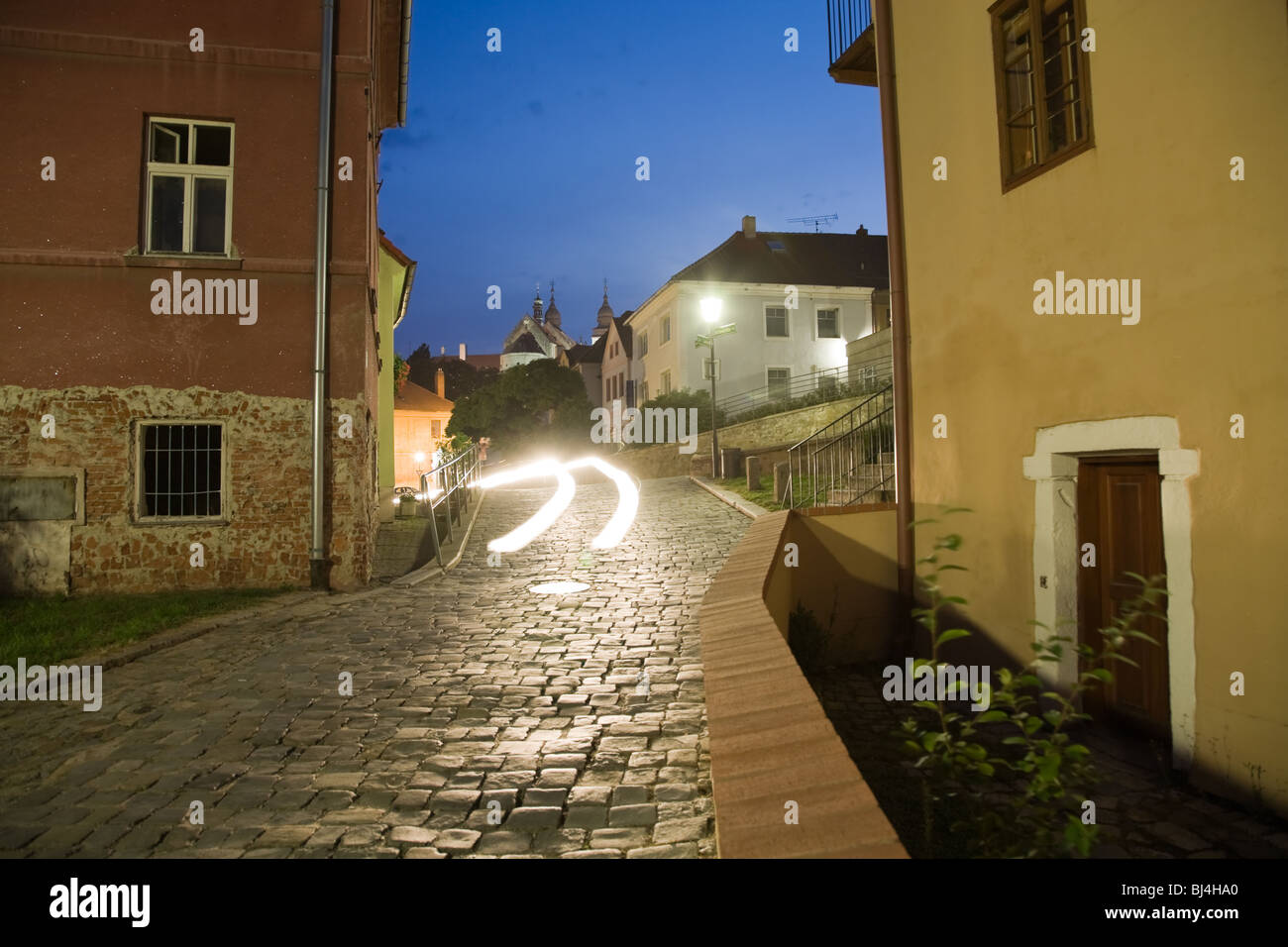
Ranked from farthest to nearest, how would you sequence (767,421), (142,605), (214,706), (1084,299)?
(767,421) < (142,605) < (1084,299) < (214,706)

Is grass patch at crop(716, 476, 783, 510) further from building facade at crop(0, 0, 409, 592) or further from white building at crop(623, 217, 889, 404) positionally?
white building at crop(623, 217, 889, 404)

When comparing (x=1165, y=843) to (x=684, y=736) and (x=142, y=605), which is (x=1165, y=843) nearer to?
(x=684, y=736)

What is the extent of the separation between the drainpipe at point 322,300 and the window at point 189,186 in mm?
1194

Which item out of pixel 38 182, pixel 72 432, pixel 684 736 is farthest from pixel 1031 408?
pixel 38 182

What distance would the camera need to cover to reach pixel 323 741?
4500 mm

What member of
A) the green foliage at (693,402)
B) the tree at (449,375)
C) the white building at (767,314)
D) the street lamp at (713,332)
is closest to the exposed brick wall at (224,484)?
the street lamp at (713,332)

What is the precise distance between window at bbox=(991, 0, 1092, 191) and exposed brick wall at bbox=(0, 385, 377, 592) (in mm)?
7942

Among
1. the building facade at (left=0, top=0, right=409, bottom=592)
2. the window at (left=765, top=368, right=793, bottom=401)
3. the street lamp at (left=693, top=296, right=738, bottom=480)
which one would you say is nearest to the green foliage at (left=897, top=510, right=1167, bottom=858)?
the building facade at (left=0, top=0, right=409, bottom=592)

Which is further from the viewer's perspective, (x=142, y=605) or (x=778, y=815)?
(x=142, y=605)

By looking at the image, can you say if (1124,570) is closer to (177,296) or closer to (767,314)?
(177,296)

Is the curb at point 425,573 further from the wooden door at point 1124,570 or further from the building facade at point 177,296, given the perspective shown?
the wooden door at point 1124,570

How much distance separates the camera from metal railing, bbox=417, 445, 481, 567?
1237 cm

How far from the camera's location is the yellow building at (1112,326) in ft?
16.9
